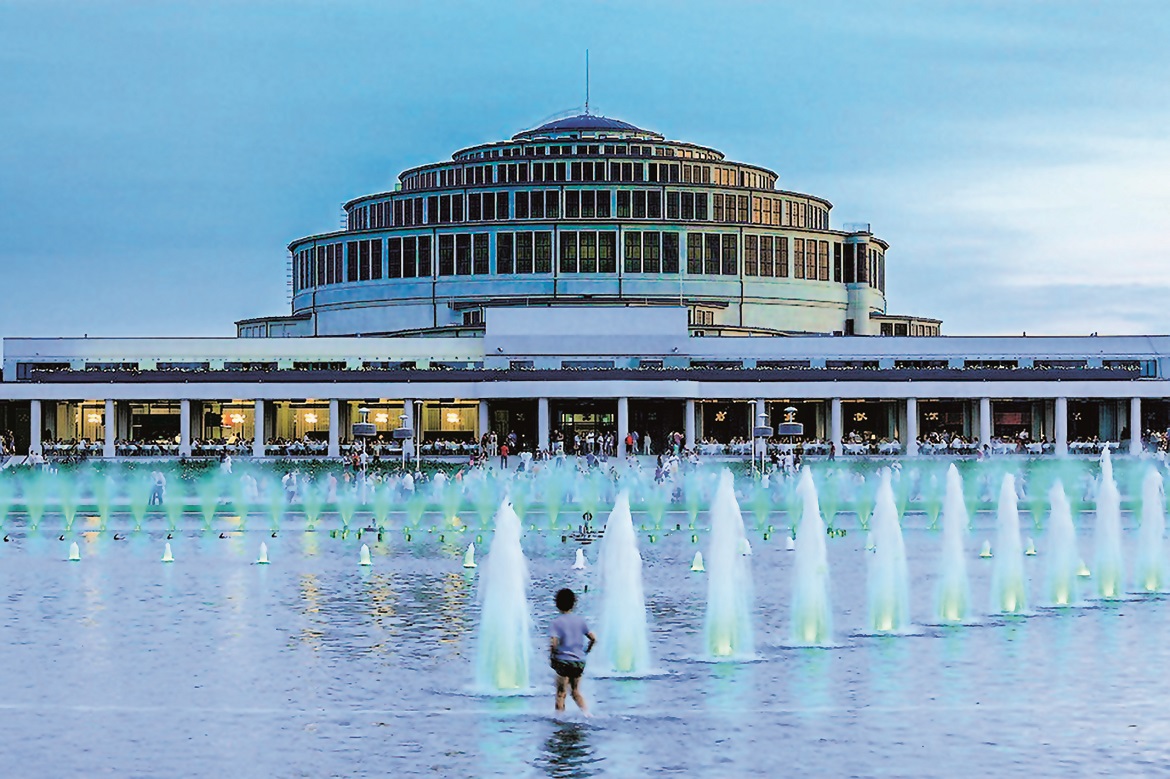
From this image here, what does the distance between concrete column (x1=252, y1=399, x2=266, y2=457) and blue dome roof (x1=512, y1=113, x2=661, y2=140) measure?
35.2 m

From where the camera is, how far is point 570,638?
58.8 ft

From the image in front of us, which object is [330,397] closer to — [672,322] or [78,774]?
[672,322]

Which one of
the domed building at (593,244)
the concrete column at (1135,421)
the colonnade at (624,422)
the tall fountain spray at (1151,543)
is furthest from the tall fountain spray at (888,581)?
the domed building at (593,244)

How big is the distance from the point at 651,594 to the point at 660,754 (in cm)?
1326

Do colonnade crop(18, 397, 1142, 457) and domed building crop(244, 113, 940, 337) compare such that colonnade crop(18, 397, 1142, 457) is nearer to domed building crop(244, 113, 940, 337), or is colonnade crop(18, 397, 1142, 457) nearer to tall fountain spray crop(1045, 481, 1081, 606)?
domed building crop(244, 113, 940, 337)

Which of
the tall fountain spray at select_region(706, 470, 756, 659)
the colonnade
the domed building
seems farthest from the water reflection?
the domed building

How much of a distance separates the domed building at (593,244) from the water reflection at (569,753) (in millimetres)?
94387

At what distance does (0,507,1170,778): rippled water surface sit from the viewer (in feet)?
55.4

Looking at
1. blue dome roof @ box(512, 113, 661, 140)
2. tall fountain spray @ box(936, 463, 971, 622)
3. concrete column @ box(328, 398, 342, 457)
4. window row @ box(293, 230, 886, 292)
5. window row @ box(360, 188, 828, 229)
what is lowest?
tall fountain spray @ box(936, 463, 971, 622)

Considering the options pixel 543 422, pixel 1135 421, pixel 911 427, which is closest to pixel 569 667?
pixel 543 422

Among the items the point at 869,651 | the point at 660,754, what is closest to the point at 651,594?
the point at 869,651

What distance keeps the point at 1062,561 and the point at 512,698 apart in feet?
51.0

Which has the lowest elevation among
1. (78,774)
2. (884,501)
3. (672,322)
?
(78,774)

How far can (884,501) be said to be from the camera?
28938 millimetres
